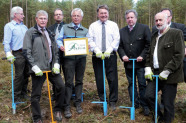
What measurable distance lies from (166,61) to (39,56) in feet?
9.06

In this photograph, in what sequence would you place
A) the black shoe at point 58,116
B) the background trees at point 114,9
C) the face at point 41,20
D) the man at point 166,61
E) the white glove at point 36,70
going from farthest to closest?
the background trees at point 114,9 < the black shoe at point 58,116 < the face at point 41,20 < the white glove at point 36,70 < the man at point 166,61

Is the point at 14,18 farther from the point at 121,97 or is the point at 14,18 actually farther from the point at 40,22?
the point at 121,97

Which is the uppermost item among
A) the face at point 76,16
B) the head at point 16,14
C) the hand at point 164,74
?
the head at point 16,14

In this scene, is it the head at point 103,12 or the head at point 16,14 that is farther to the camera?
the head at point 16,14

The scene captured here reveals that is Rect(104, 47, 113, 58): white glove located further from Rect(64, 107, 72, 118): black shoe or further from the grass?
Rect(64, 107, 72, 118): black shoe

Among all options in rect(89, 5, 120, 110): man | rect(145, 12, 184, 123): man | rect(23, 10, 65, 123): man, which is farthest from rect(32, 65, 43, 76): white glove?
rect(145, 12, 184, 123): man

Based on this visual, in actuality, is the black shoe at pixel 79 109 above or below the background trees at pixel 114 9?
below

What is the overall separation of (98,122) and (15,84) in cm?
263

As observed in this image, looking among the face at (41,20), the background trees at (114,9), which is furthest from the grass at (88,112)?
the background trees at (114,9)

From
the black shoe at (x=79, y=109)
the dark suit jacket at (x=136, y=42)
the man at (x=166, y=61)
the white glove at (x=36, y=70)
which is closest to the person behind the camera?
the man at (x=166, y=61)

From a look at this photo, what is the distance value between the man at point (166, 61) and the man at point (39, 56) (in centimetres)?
218

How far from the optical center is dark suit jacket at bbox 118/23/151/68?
435cm

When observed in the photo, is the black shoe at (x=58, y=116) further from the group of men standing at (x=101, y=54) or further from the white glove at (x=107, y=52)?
the white glove at (x=107, y=52)

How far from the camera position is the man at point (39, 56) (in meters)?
3.64
